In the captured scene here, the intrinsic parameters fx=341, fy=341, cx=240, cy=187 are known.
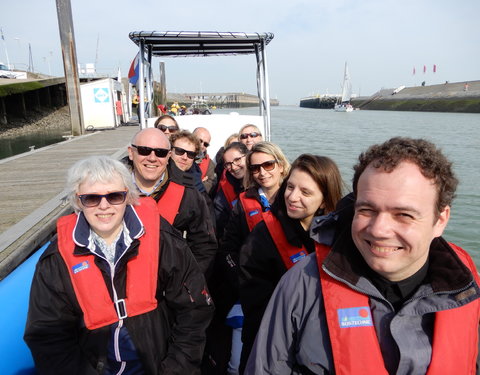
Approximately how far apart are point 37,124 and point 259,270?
803 inches

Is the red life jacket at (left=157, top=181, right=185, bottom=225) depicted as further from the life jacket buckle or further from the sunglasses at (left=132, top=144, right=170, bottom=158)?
the life jacket buckle

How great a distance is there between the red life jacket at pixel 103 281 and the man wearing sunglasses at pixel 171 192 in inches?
29.2

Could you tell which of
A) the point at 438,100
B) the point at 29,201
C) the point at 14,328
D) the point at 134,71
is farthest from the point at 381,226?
the point at 438,100

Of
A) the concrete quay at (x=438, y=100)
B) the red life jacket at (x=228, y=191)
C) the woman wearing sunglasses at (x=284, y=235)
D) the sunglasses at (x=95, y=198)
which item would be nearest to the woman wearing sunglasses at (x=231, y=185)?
the red life jacket at (x=228, y=191)

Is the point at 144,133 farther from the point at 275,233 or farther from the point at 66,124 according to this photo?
the point at 66,124

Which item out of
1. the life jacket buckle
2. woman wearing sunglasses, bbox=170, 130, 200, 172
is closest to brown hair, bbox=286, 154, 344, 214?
the life jacket buckle

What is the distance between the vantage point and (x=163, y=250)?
1747mm

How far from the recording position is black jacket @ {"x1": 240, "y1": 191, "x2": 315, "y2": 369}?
1.85m

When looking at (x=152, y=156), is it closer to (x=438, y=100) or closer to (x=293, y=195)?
(x=293, y=195)

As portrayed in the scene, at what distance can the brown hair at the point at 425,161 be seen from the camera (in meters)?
1.05

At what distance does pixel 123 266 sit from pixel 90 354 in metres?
0.44

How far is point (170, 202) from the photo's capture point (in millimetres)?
2467

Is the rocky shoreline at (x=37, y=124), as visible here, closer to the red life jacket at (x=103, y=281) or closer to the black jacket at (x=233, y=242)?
the black jacket at (x=233, y=242)

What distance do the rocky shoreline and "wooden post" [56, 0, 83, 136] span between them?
583 centimetres
